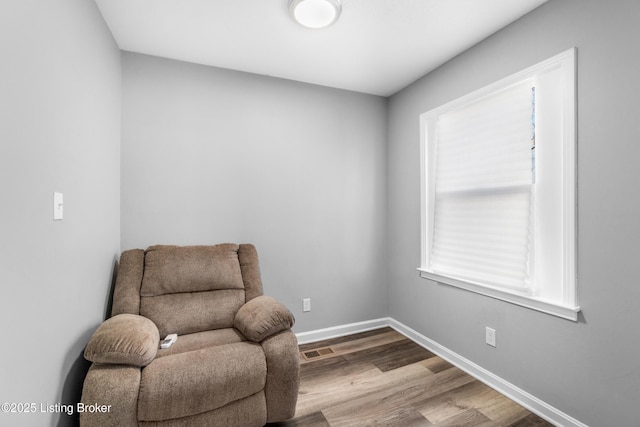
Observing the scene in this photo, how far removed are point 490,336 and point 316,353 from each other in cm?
140

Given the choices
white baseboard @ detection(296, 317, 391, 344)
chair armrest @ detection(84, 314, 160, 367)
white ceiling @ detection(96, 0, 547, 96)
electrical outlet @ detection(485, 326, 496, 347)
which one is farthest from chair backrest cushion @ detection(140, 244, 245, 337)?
electrical outlet @ detection(485, 326, 496, 347)

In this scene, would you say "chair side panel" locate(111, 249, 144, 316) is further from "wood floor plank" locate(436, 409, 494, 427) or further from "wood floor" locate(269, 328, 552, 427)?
"wood floor plank" locate(436, 409, 494, 427)

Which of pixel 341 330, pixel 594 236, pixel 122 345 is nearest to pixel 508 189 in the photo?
pixel 594 236

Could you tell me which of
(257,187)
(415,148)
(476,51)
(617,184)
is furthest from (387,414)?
(476,51)

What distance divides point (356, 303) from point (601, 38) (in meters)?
2.64

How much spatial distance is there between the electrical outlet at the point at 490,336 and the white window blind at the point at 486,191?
0.32 m

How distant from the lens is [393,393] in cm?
199

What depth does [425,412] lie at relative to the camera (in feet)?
5.90

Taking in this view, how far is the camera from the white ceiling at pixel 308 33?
177cm

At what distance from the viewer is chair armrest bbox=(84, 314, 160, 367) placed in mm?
1319

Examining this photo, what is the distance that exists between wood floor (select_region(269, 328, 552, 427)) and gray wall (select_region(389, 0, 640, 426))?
26 centimetres

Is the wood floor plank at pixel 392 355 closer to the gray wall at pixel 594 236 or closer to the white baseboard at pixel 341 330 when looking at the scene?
the white baseboard at pixel 341 330

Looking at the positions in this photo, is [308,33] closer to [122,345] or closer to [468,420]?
[122,345]

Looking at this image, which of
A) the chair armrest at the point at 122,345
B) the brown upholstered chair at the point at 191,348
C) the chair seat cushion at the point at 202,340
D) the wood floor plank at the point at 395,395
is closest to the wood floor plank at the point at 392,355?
the wood floor plank at the point at 395,395
